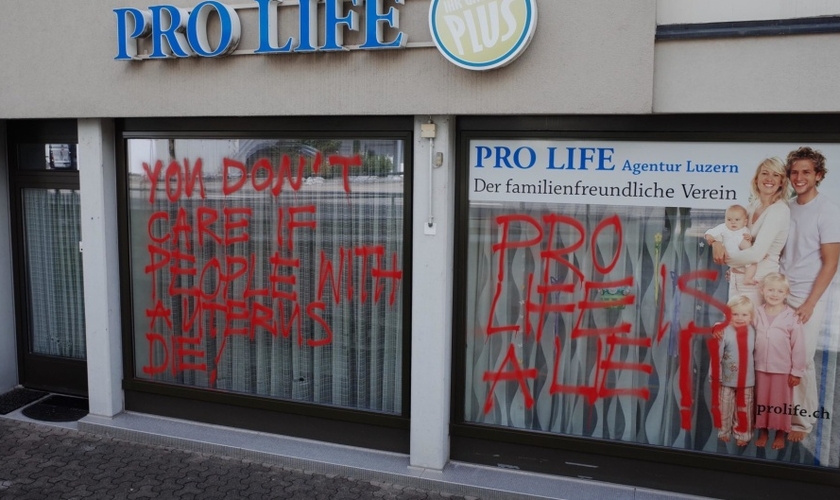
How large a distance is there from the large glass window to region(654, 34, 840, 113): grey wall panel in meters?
2.19

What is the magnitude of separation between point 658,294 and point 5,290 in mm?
6734

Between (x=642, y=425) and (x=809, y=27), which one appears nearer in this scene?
(x=809, y=27)

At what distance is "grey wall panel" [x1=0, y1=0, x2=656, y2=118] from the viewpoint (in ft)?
16.5

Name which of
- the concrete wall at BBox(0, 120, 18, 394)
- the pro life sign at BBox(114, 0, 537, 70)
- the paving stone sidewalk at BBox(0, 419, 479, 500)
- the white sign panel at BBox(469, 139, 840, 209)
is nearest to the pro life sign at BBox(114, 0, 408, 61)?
the pro life sign at BBox(114, 0, 537, 70)

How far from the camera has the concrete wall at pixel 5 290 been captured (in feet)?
25.3

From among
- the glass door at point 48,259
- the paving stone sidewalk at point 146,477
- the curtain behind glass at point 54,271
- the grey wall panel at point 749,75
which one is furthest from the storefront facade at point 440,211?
the curtain behind glass at point 54,271

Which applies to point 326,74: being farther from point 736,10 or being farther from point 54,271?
point 54,271

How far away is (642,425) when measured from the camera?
18.5 ft

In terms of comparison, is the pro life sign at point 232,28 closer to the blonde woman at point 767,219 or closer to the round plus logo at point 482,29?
the round plus logo at point 482,29

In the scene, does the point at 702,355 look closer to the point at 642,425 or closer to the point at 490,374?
the point at 642,425

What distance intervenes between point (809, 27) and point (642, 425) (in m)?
3.09

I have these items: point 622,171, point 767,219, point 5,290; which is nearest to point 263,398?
point 5,290

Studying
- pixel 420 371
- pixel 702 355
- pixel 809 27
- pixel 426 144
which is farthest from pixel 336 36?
pixel 702 355

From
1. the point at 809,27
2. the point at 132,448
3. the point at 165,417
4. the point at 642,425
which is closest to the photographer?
the point at 809,27
